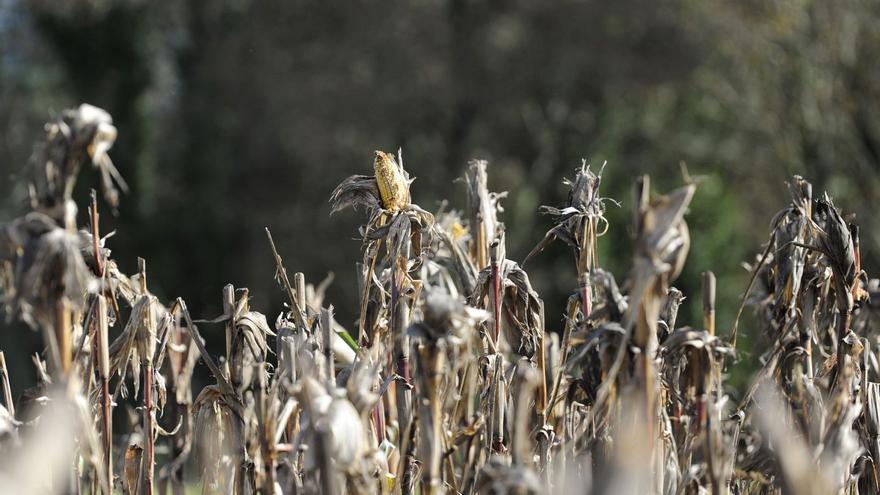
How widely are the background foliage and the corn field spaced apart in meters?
8.58

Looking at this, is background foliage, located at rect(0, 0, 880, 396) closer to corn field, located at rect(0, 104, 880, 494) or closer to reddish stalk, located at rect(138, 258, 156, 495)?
corn field, located at rect(0, 104, 880, 494)

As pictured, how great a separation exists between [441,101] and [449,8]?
3.90 ft

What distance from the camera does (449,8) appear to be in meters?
12.4

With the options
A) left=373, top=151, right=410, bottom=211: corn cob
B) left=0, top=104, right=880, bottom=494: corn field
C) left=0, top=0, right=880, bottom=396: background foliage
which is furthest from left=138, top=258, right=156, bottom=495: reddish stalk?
left=0, top=0, right=880, bottom=396: background foliage

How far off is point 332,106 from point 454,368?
11007 millimetres

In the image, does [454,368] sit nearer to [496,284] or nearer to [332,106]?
[496,284]

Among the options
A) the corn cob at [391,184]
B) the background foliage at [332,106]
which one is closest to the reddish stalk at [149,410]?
the corn cob at [391,184]

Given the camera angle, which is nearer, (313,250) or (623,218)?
(623,218)

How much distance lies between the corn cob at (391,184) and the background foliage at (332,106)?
8.60 m

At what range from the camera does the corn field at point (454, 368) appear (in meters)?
0.95

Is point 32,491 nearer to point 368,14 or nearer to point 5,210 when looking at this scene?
point 5,210

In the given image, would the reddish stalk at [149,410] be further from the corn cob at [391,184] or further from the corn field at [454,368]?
the corn cob at [391,184]

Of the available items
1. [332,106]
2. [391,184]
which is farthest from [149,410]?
[332,106]

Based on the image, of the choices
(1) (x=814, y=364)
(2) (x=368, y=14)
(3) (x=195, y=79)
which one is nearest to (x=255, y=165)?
(3) (x=195, y=79)
